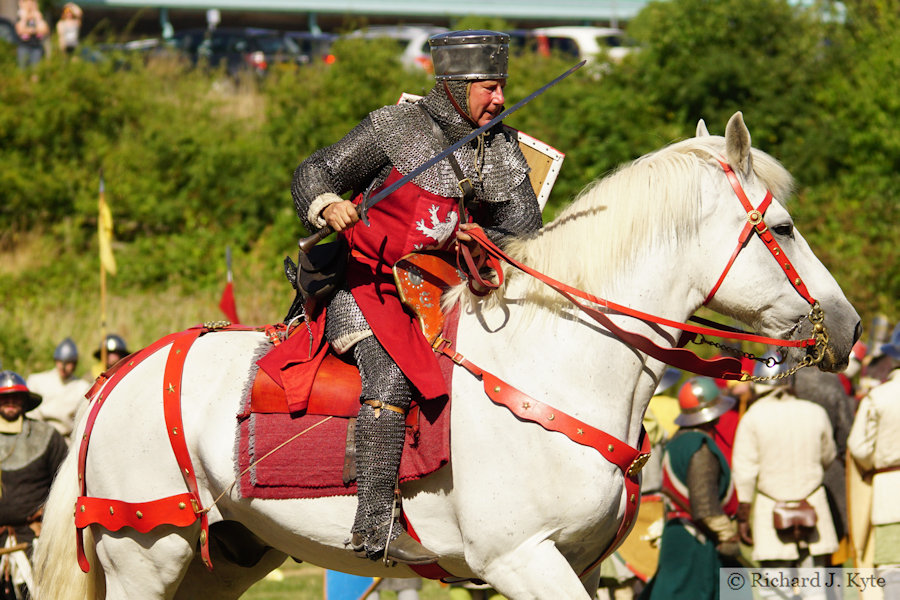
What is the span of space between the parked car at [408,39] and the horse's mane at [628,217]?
56.8ft

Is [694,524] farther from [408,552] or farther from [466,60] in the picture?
[466,60]

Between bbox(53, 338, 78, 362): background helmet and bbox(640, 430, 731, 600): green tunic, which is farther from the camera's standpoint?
bbox(53, 338, 78, 362): background helmet

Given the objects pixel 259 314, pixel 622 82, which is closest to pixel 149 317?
pixel 259 314

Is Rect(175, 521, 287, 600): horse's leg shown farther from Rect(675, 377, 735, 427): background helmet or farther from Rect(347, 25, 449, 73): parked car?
Rect(347, 25, 449, 73): parked car

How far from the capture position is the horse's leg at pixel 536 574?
431 cm

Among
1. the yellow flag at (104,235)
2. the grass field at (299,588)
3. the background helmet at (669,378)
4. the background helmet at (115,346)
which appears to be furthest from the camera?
the yellow flag at (104,235)

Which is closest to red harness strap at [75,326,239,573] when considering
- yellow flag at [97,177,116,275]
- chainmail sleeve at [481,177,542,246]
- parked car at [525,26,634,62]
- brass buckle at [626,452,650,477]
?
chainmail sleeve at [481,177,542,246]

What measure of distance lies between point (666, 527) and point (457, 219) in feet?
13.6

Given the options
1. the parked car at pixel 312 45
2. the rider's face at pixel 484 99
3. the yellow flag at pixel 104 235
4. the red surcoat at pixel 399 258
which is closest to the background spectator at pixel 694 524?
the red surcoat at pixel 399 258

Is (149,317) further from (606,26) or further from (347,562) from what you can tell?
(606,26)

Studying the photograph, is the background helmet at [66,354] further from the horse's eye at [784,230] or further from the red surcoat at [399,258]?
the horse's eye at [784,230]

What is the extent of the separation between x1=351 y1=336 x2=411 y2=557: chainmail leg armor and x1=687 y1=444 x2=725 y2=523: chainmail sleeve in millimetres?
3721

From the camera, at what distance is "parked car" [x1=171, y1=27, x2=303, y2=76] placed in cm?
2383

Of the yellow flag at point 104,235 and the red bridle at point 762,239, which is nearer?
the red bridle at point 762,239
